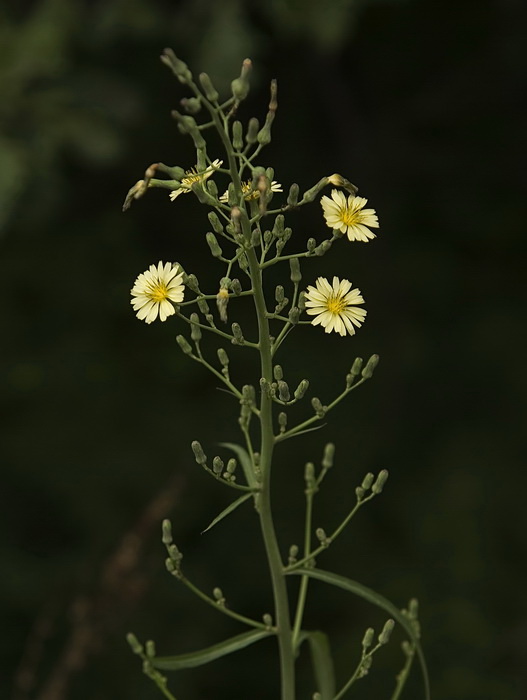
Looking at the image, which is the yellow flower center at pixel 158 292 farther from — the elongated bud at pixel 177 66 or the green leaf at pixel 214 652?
the green leaf at pixel 214 652

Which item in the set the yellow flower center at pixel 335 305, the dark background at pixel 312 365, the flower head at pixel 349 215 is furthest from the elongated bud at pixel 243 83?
the dark background at pixel 312 365

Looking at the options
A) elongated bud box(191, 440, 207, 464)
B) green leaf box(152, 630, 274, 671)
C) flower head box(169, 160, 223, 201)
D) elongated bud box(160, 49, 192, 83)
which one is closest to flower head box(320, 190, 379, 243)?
flower head box(169, 160, 223, 201)

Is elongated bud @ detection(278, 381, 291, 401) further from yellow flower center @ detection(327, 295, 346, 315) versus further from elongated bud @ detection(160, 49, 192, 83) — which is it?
elongated bud @ detection(160, 49, 192, 83)

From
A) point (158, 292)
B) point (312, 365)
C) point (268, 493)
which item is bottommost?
point (268, 493)

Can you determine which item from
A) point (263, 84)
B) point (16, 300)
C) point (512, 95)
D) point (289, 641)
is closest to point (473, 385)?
point (512, 95)

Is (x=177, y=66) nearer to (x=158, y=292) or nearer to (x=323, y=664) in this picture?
(x=158, y=292)

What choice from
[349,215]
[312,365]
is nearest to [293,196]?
[349,215]

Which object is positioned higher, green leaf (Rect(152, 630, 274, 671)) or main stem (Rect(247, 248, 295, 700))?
main stem (Rect(247, 248, 295, 700))
